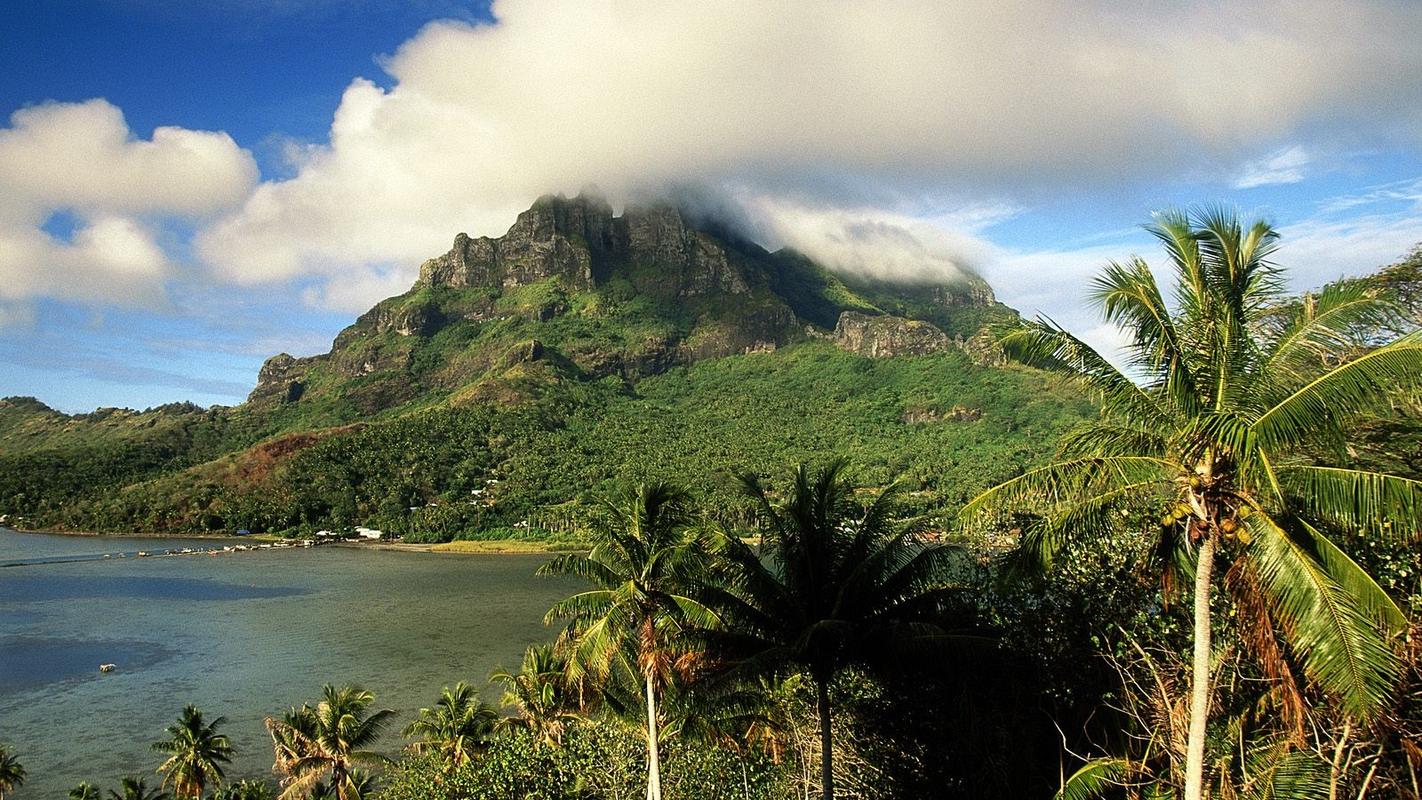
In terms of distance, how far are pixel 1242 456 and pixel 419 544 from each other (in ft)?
389

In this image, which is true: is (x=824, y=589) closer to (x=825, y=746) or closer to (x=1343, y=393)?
(x=825, y=746)

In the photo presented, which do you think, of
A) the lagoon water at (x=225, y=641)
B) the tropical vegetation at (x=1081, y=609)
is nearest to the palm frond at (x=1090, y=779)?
the tropical vegetation at (x=1081, y=609)

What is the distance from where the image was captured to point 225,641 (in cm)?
5931

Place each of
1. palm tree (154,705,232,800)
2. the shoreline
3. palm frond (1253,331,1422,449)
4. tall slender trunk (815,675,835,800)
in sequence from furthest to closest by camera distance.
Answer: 1. the shoreline
2. palm tree (154,705,232,800)
3. tall slender trunk (815,675,835,800)
4. palm frond (1253,331,1422,449)

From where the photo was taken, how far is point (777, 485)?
115m

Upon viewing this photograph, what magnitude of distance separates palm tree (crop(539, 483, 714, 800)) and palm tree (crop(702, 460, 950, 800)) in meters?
0.94

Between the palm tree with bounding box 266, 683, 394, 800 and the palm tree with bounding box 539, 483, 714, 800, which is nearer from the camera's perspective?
the palm tree with bounding box 539, 483, 714, 800

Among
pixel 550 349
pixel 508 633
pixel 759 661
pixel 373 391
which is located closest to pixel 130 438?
pixel 373 391

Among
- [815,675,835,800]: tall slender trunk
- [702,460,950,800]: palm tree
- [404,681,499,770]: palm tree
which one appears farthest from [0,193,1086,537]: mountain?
[815,675,835,800]: tall slender trunk

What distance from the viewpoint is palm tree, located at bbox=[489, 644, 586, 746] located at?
28.3 metres

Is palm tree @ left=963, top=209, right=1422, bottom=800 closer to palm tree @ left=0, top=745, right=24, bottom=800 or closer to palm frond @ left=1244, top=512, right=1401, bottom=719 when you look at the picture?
palm frond @ left=1244, top=512, right=1401, bottom=719

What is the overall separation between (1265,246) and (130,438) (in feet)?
703

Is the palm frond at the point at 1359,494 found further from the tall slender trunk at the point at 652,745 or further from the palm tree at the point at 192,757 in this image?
the palm tree at the point at 192,757

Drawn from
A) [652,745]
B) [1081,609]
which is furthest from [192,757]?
[1081,609]
